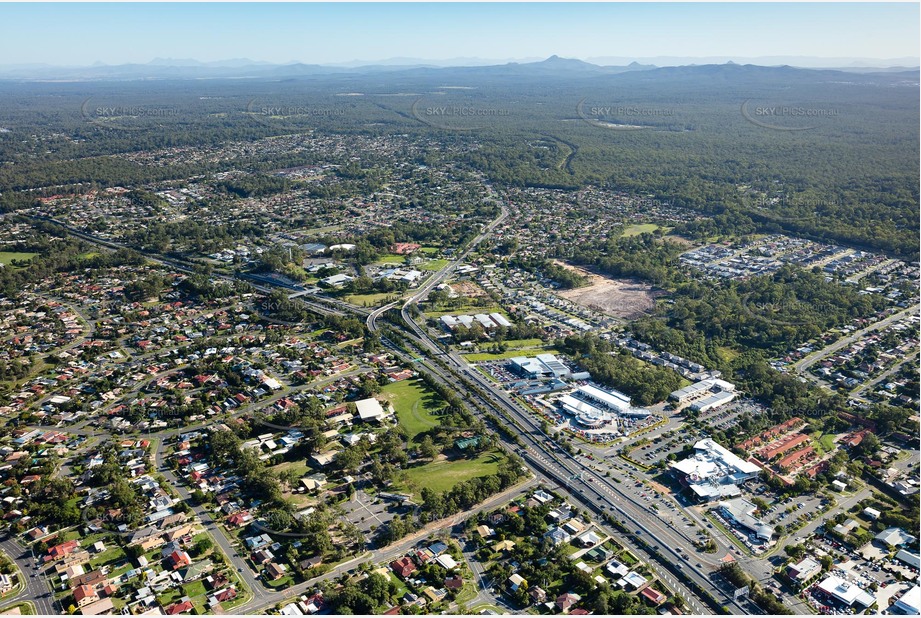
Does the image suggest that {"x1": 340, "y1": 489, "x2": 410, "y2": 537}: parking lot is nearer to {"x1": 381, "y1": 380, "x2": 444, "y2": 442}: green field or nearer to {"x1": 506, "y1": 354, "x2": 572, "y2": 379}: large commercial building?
{"x1": 381, "y1": 380, "x2": 444, "y2": 442}: green field

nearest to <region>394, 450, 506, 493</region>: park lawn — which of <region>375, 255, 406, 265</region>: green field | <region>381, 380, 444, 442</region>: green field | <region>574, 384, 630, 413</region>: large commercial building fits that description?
<region>381, 380, 444, 442</region>: green field

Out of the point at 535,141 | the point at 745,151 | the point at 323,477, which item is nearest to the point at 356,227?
the point at 323,477

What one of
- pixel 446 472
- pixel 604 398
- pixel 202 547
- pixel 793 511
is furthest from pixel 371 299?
pixel 793 511

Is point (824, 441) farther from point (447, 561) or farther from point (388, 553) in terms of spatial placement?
point (388, 553)

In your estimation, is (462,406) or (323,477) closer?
(323,477)

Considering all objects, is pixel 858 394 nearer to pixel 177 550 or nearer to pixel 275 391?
pixel 275 391

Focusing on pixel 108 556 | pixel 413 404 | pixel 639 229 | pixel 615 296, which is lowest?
pixel 108 556

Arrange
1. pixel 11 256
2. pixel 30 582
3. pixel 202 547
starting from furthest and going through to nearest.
A: pixel 11 256 → pixel 202 547 → pixel 30 582
